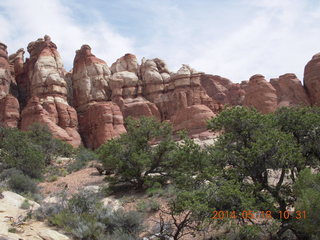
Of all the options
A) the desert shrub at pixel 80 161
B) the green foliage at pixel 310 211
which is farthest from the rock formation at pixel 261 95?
the green foliage at pixel 310 211

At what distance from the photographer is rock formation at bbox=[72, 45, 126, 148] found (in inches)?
1750

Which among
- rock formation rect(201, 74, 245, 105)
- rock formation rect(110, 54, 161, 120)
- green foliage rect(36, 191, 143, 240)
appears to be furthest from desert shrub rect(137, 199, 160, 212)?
rock formation rect(201, 74, 245, 105)

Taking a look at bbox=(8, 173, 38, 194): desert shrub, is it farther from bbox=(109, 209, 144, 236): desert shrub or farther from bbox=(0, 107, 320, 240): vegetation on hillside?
bbox=(109, 209, 144, 236): desert shrub

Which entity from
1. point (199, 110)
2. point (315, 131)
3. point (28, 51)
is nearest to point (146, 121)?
point (315, 131)

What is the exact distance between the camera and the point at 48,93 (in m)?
49.5

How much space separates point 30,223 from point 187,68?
46.5 meters

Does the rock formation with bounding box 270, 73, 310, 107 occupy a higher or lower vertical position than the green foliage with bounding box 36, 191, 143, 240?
higher

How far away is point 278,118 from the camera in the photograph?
1366 cm

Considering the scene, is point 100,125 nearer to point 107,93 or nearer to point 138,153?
point 107,93

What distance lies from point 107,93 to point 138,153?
119ft

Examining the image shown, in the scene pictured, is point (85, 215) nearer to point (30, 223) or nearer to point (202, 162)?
point (30, 223)

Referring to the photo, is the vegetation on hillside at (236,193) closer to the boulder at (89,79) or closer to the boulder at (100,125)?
the boulder at (100,125)

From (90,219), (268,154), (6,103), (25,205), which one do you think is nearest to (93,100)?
(6,103)

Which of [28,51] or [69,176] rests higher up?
[28,51]
